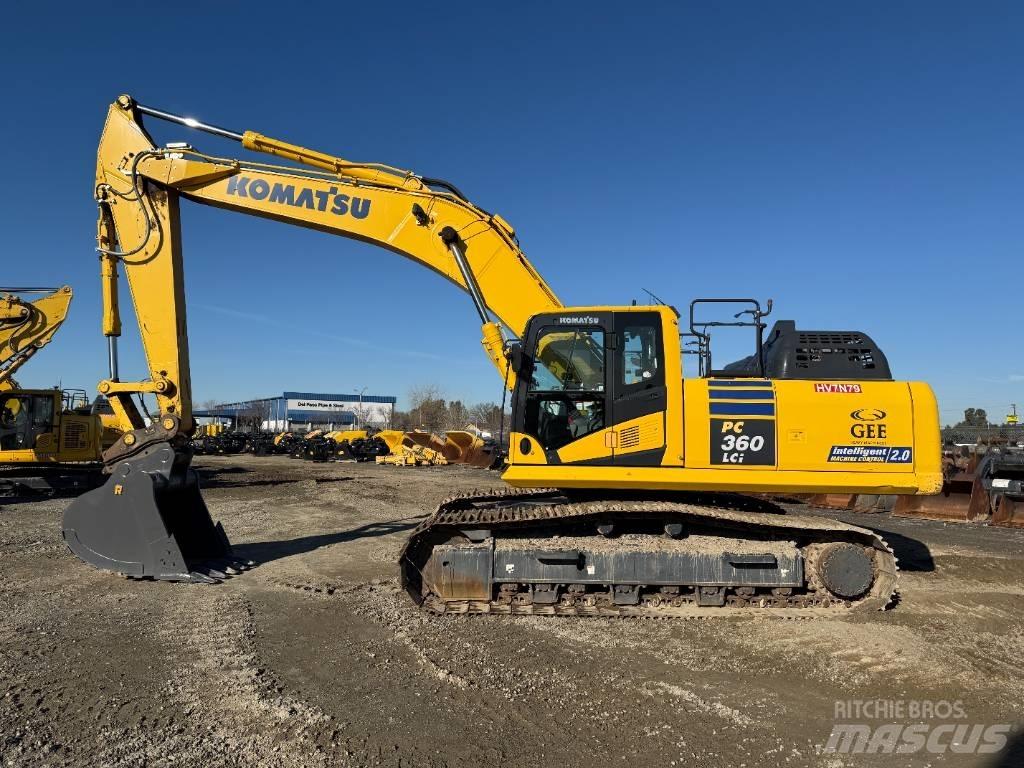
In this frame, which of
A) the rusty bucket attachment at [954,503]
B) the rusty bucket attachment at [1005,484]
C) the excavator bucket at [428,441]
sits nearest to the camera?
the rusty bucket attachment at [1005,484]

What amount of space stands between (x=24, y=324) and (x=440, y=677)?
641 inches

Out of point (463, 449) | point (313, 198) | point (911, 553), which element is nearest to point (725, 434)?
point (911, 553)

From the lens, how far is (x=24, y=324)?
15.9 metres

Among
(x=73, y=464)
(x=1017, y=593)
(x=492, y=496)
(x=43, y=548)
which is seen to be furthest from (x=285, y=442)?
(x=1017, y=593)

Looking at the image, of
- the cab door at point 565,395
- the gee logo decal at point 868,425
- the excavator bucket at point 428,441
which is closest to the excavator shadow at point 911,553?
the gee logo decal at point 868,425

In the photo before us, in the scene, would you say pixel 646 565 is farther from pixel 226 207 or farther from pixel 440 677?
pixel 226 207

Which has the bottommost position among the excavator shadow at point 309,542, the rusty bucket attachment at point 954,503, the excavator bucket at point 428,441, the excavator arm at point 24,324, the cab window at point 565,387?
the excavator shadow at point 309,542

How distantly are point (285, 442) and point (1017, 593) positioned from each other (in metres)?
33.7

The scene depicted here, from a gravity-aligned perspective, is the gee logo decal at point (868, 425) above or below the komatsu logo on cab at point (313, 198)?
below

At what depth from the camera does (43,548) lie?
9.30 metres

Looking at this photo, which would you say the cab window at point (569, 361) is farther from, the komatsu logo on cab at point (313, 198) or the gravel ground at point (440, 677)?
the komatsu logo on cab at point (313, 198)

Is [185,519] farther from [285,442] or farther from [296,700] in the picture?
[285,442]

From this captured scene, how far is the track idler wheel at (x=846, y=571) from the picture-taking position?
6.36 m

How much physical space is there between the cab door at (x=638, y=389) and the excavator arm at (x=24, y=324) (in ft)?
52.0
